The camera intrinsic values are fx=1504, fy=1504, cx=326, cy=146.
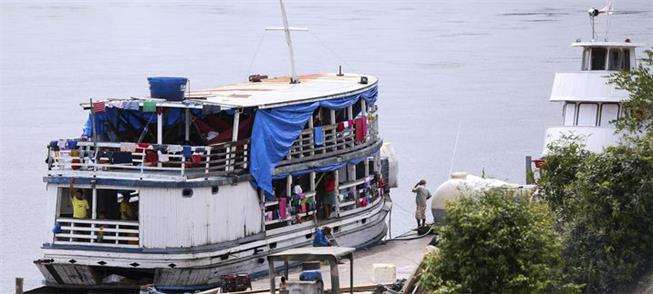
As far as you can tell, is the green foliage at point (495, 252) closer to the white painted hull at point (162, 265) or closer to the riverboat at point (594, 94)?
the white painted hull at point (162, 265)

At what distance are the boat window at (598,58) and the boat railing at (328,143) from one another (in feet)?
21.0

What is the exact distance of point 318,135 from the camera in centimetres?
3203

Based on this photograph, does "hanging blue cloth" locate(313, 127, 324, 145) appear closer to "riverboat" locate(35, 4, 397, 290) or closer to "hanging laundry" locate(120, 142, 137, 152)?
"riverboat" locate(35, 4, 397, 290)

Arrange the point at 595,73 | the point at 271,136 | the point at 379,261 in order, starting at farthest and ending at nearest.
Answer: the point at 595,73, the point at 379,261, the point at 271,136

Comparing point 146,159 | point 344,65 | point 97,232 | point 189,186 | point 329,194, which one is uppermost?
point 146,159

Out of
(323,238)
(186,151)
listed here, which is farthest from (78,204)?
(323,238)

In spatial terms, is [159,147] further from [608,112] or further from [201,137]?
[608,112]

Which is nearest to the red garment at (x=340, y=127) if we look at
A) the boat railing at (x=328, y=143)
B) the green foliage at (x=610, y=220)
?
the boat railing at (x=328, y=143)

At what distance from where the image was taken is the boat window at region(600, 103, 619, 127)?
3719 centimetres

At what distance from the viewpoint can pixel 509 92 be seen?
247 feet

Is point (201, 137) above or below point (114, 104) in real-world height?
below

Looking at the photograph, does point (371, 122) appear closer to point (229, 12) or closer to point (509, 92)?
point (509, 92)

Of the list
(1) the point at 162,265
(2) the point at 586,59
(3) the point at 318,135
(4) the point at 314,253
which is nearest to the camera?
(4) the point at 314,253

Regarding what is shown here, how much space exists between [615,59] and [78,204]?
51.1 feet
